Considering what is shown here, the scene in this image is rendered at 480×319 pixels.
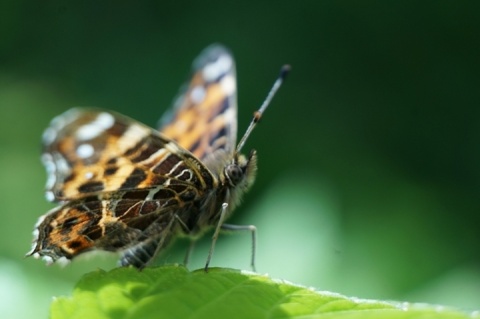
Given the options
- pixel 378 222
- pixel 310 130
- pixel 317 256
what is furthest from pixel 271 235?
pixel 310 130

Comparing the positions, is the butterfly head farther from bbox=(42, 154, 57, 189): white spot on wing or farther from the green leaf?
the green leaf

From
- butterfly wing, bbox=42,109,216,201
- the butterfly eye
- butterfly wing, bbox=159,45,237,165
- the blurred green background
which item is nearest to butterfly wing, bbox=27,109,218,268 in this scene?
butterfly wing, bbox=42,109,216,201

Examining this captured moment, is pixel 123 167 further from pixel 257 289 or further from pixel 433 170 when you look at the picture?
pixel 433 170

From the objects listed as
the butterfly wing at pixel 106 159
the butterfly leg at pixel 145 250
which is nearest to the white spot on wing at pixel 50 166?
the butterfly wing at pixel 106 159

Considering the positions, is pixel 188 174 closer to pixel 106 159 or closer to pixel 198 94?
pixel 106 159

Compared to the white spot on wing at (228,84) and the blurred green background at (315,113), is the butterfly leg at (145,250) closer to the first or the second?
the white spot on wing at (228,84)

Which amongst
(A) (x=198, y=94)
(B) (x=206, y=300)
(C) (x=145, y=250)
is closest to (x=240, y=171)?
(C) (x=145, y=250)
